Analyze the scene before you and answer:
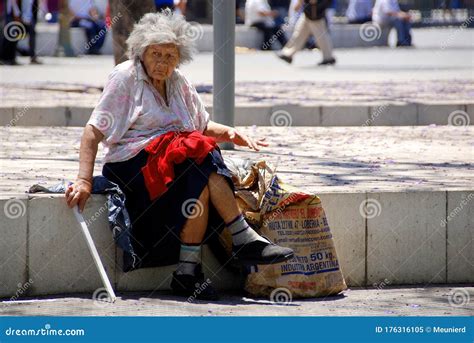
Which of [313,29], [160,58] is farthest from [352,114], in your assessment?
[313,29]

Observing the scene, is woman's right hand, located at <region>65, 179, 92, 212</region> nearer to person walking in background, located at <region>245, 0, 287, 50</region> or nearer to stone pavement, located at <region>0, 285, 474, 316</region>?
stone pavement, located at <region>0, 285, 474, 316</region>

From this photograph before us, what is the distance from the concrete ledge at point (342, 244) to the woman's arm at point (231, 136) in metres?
0.47

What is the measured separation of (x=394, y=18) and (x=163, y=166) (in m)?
18.4

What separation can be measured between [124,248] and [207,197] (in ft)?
1.64

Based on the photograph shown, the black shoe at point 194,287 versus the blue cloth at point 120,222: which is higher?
the blue cloth at point 120,222

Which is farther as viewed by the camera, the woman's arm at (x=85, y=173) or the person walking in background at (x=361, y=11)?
the person walking in background at (x=361, y=11)

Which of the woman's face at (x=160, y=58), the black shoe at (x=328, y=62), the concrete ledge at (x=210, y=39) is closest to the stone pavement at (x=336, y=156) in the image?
the woman's face at (x=160, y=58)

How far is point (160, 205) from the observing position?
659 centimetres

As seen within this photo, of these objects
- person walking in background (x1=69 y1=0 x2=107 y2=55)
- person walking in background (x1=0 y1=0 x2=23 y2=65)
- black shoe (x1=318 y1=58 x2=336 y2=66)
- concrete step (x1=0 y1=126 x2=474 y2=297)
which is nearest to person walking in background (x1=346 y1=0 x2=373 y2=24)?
person walking in background (x1=69 y1=0 x2=107 y2=55)

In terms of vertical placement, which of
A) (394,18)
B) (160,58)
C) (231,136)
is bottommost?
(394,18)

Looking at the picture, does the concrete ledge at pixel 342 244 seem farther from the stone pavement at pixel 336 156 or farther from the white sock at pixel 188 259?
the white sock at pixel 188 259

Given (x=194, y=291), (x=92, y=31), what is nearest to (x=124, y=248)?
(x=194, y=291)

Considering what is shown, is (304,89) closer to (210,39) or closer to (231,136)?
(231,136)

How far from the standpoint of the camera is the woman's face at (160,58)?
672 centimetres
